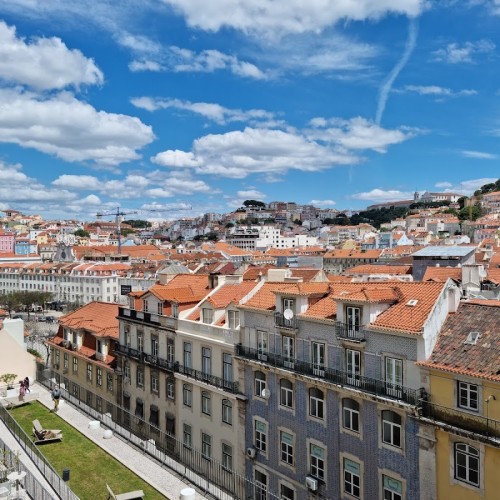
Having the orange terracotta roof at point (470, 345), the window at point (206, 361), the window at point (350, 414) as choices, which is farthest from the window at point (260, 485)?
the orange terracotta roof at point (470, 345)

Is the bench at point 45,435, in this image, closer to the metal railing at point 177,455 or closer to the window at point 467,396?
the metal railing at point 177,455

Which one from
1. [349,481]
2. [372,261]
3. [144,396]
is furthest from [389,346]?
[372,261]

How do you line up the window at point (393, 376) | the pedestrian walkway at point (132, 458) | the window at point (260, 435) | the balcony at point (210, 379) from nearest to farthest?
the pedestrian walkway at point (132, 458) → the window at point (393, 376) → the window at point (260, 435) → the balcony at point (210, 379)

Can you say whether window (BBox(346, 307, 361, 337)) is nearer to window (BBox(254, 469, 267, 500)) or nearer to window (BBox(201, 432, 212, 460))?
window (BBox(254, 469, 267, 500))

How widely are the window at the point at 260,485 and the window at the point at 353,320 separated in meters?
8.60

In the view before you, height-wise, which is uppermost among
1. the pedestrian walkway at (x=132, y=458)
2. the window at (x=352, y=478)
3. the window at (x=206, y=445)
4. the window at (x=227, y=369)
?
the window at (x=227, y=369)

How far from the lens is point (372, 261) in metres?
130

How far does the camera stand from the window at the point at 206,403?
88.8 ft

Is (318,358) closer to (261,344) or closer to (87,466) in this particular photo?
(261,344)

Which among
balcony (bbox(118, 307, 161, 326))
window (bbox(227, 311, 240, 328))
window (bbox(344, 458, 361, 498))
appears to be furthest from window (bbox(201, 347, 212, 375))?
window (bbox(344, 458, 361, 498))

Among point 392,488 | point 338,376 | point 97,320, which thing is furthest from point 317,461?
point 97,320

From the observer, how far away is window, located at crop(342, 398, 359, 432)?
2000 cm

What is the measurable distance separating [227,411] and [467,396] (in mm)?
12776

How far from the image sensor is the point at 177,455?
2605cm
